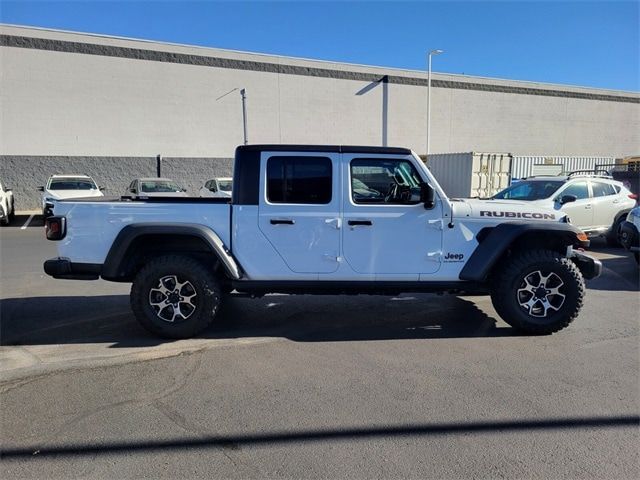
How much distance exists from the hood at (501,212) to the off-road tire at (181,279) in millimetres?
2621

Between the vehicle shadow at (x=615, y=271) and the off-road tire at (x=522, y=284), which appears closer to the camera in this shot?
the off-road tire at (x=522, y=284)

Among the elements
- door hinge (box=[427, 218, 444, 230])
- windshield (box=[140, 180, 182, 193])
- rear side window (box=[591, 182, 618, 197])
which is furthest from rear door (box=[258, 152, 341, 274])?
windshield (box=[140, 180, 182, 193])

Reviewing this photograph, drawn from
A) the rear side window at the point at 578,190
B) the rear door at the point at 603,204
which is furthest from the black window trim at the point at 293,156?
the rear door at the point at 603,204

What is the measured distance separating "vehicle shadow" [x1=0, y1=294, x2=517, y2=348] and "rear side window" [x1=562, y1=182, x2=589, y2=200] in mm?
5670

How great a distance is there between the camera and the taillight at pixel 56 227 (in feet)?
15.2

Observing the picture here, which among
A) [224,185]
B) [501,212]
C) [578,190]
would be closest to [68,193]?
[224,185]

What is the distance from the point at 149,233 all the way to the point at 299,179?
1573mm

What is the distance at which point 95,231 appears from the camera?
470cm

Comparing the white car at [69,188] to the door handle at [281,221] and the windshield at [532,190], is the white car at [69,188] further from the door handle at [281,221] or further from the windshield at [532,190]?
the door handle at [281,221]

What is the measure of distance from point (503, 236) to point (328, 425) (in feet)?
9.00

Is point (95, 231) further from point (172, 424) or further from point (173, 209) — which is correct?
point (172, 424)

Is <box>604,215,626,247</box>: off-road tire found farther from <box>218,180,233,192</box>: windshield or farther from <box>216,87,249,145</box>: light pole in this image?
<box>216,87,249,145</box>: light pole

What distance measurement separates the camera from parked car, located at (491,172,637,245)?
10.3 metres

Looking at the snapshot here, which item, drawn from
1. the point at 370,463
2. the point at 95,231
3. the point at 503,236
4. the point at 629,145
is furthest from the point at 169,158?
the point at 629,145
